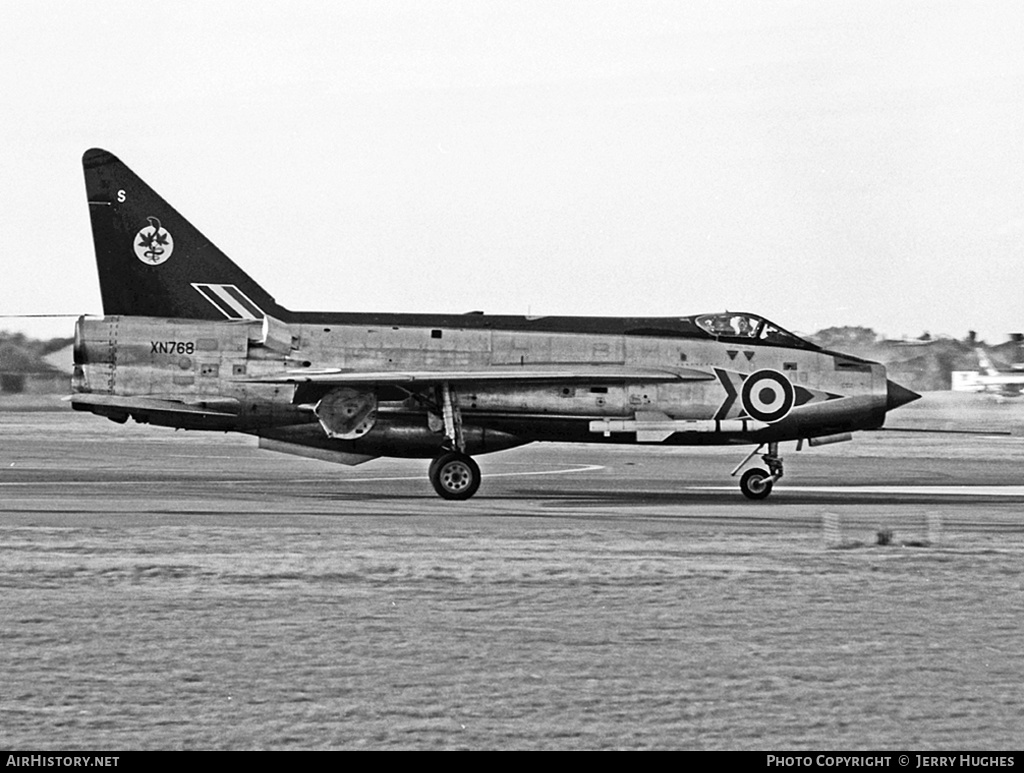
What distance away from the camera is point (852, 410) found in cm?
2348

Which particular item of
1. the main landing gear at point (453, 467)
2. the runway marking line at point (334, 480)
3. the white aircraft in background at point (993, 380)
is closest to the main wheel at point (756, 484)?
the main landing gear at point (453, 467)

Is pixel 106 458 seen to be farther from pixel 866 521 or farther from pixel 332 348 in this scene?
pixel 866 521

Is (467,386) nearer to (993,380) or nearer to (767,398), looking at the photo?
(767,398)

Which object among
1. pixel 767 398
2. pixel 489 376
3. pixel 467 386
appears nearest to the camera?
pixel 489 376

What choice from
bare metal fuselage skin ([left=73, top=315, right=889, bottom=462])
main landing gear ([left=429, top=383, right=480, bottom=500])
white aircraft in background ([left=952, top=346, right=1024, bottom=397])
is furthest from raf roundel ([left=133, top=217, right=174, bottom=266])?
white aircraft in background ([left=952, top=346, right=1024, bottom=397])

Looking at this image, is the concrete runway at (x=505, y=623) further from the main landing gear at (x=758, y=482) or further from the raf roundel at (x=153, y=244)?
the raf roundel at (x=153, y=244)

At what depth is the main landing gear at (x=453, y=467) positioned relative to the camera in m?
22.6

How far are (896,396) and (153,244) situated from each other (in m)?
12.1

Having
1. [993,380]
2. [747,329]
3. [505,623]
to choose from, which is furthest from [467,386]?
[993,380]

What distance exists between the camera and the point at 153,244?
80.5 feet

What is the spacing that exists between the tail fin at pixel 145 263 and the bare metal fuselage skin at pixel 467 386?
788 millimetres

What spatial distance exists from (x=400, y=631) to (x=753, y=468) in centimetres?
1388

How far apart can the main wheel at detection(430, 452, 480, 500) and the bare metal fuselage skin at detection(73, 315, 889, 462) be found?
0.73 meters
